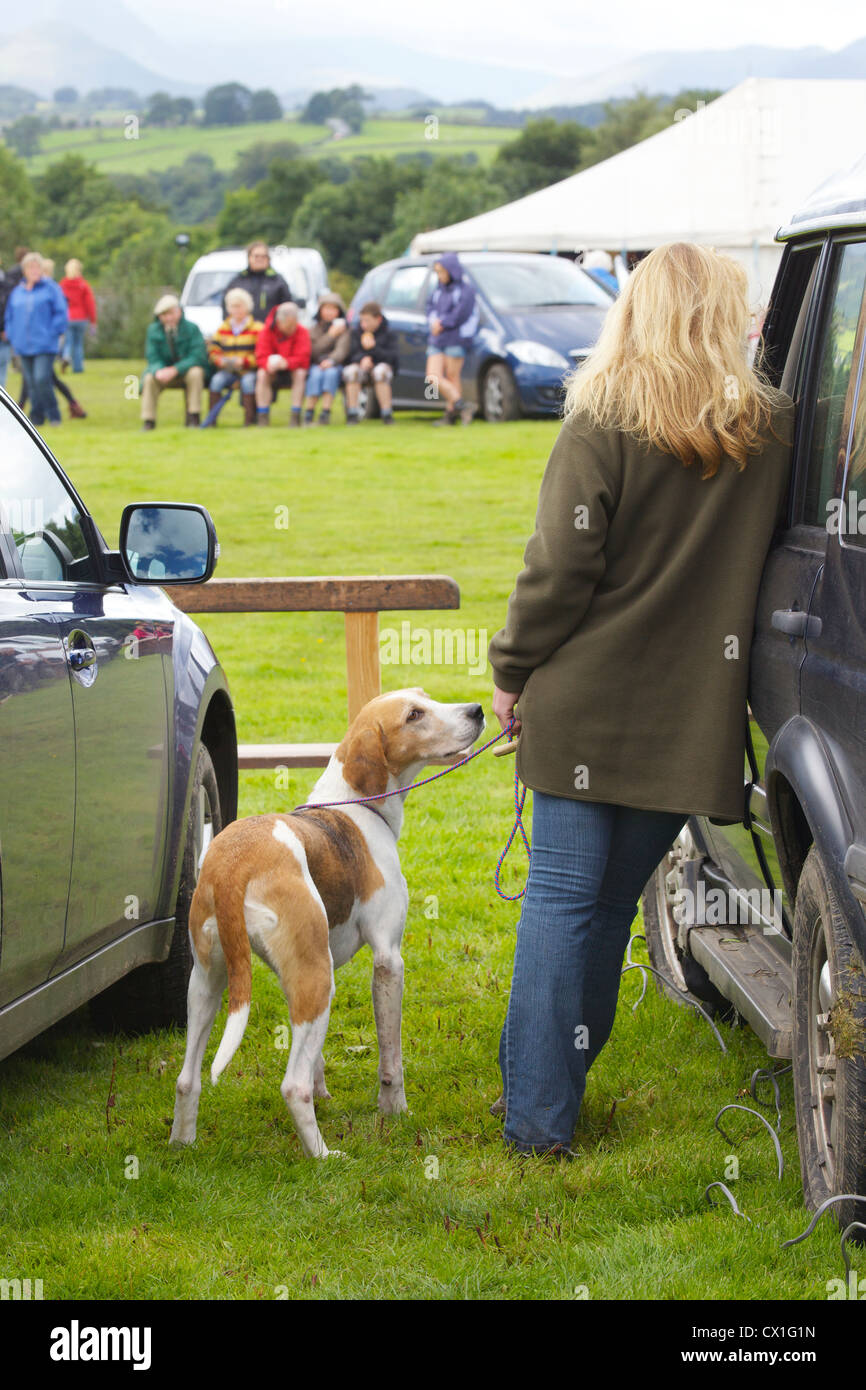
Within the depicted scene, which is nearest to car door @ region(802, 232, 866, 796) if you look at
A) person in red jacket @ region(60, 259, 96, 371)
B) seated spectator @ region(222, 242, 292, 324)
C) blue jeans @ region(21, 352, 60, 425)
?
blue jeans @ region(21, 352, 60, 425)

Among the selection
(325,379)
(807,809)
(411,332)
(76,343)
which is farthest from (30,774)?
(76,343)

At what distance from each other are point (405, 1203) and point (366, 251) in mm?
54441

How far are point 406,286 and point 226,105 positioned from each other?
14771 cm

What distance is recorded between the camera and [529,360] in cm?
1880

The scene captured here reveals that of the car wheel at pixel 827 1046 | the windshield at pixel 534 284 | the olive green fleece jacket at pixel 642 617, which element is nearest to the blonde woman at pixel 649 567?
the olive green fleece jacket at pixel 642 617

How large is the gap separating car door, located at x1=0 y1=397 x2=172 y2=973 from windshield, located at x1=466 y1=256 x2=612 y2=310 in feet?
50.9

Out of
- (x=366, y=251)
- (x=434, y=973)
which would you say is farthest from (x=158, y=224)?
(x=434, y=973)

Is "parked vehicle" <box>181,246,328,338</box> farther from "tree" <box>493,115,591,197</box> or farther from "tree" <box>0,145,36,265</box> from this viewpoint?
"tree" <box>493,115,591,197</box>

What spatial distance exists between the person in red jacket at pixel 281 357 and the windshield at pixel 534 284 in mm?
2361

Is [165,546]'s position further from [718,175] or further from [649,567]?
[718,175]

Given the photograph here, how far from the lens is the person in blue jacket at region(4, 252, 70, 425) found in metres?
18.9

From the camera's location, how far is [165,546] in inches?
171

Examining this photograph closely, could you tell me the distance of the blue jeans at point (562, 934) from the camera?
3.84m
